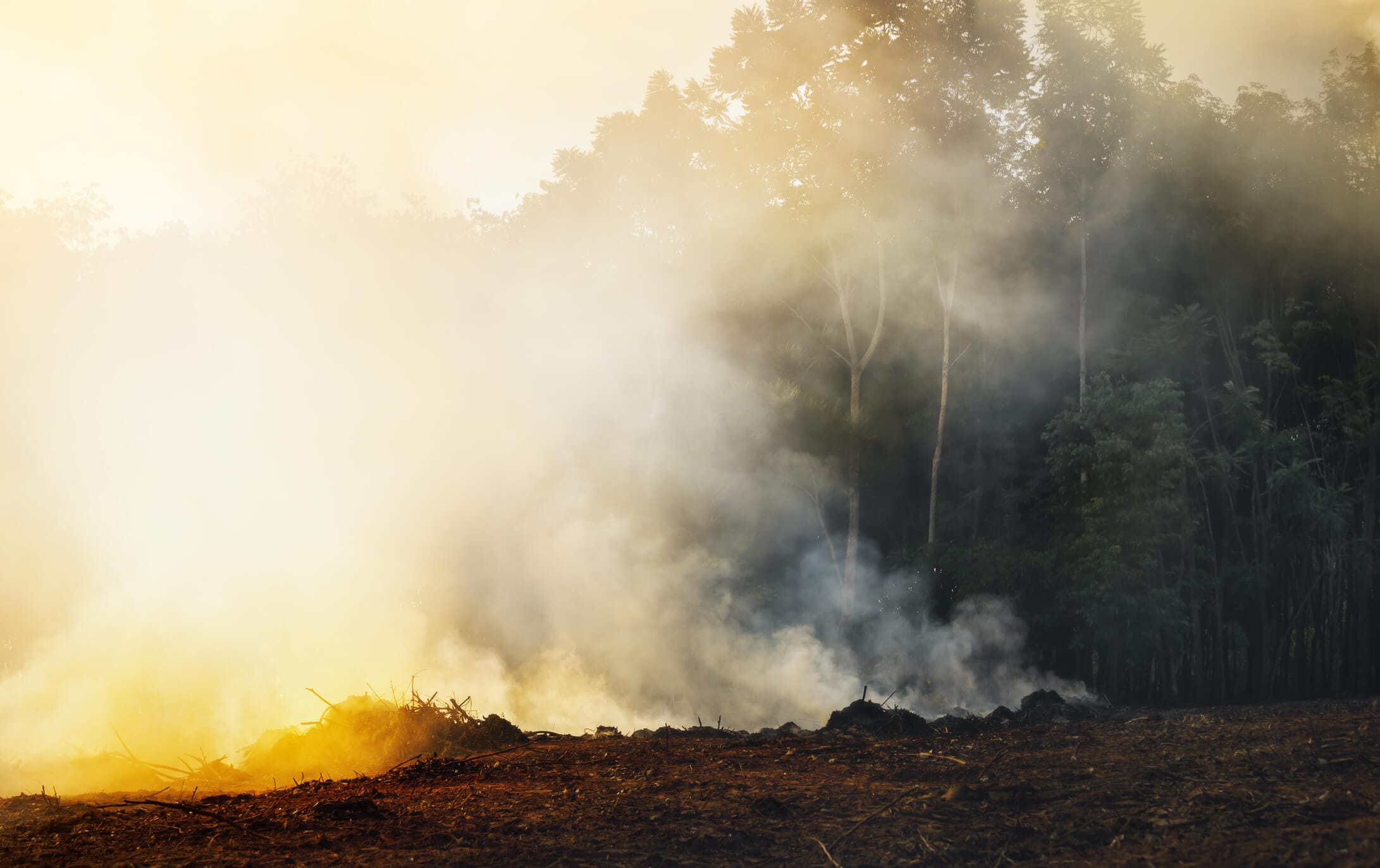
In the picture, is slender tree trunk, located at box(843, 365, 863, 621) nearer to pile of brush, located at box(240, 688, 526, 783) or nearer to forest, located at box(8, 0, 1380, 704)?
forest, located at box(8, 0, 1380, 704)

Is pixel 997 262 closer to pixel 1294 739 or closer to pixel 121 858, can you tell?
pixel 1294 739

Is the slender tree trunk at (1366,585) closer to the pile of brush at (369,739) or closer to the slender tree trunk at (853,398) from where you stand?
the slender tree trunk at (853,398)

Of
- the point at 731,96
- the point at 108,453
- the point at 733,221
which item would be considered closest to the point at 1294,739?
the point at 733,221

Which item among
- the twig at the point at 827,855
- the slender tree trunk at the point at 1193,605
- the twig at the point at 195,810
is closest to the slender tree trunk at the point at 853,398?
the slender tree trunk at the point at 1193,605

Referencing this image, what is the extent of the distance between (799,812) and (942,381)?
50.7 ft

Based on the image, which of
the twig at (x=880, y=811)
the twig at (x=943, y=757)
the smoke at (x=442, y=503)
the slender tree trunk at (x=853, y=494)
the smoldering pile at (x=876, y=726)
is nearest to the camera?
the twig at (x=880, y=811)

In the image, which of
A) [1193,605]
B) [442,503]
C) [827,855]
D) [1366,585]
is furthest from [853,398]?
[827,855]

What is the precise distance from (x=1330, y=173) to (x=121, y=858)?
21.3 meters

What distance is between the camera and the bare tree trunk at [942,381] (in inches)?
750

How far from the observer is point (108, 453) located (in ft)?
59.8

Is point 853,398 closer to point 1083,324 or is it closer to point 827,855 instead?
point 1083,324

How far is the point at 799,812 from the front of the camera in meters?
5.95

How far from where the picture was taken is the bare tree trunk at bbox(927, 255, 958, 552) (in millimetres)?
19047

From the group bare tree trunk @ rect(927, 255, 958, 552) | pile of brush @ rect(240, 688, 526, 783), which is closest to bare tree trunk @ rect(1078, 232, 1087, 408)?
bare tree trunk @ rect(927, 255, 958, 552)
